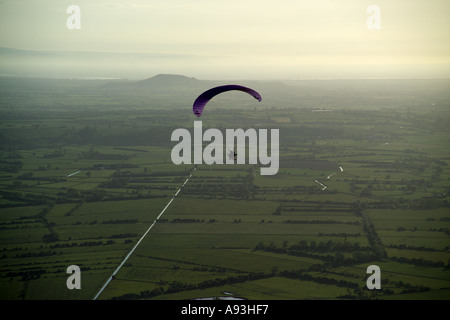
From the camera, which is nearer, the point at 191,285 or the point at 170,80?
the point at 191,285

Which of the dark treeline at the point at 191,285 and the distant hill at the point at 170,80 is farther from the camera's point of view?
the distant hill at the point at 170,80

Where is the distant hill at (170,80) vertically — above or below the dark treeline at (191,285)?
above

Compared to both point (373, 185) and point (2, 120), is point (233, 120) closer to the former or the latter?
point (2, 120)

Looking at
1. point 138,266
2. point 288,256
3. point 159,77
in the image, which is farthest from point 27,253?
point 159,77

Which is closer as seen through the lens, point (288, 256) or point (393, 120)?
point (288, 256)

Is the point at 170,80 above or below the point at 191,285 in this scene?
above

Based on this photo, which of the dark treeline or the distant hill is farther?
the distant hill

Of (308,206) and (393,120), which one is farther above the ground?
(393,120)

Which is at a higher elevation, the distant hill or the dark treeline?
the distant hill
